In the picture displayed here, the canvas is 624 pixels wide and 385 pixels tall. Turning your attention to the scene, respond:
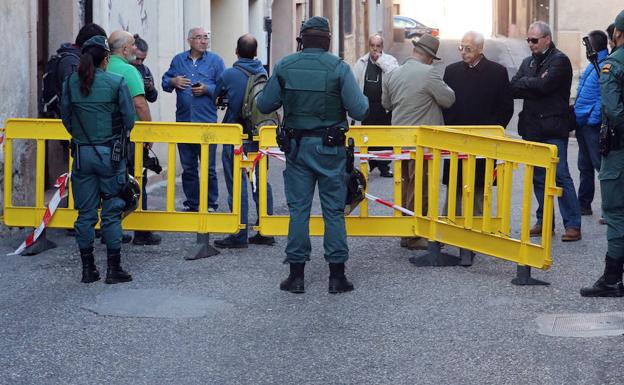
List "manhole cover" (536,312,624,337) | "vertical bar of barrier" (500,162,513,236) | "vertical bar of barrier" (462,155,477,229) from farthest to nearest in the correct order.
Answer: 1. "vertical bar of barrier" (462,155,477,229)
2. "vertical bar of barrier" (500,162,513,236)
3. "manhole cover" (536,312,624,337)

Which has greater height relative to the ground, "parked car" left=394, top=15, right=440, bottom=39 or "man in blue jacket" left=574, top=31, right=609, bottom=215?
"parked car" left=394, top=15, right=440, bottom=39

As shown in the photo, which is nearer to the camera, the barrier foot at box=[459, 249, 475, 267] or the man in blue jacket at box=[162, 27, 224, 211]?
the barrier foot at box=[459, 249, 475, 267]

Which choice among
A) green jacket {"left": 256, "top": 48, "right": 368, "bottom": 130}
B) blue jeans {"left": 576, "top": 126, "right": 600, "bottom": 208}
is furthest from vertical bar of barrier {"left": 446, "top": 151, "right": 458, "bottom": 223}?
blue jeans {"left": 576, "top": 126, "right": 600, "bottom": 208}

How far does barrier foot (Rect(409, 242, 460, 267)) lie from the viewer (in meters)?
9.88

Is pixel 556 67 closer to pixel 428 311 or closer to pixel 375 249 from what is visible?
pixel 375 249

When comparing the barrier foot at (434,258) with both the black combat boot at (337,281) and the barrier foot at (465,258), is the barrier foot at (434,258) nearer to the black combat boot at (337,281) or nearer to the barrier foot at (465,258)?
the barrier foot at (465,258)

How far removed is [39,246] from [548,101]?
14.7ft

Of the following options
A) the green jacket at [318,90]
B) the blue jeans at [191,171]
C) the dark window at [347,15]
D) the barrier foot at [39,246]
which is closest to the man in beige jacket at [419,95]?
the green jacket at [318,90]

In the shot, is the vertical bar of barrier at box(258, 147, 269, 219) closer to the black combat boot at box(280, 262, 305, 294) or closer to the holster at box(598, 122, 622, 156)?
the black combat boot at box(280, 262, 305, 294)

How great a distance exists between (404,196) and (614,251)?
2486 millimetres

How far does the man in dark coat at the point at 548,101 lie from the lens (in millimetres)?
11062

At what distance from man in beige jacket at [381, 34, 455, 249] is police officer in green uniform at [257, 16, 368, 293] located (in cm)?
169

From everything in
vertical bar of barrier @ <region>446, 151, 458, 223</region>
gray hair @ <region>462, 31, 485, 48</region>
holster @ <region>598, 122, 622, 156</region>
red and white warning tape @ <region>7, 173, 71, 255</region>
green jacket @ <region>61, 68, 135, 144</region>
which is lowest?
red and white warning tape @ <region>7, 173, 71, 255</region>

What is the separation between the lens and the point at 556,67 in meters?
11.0
